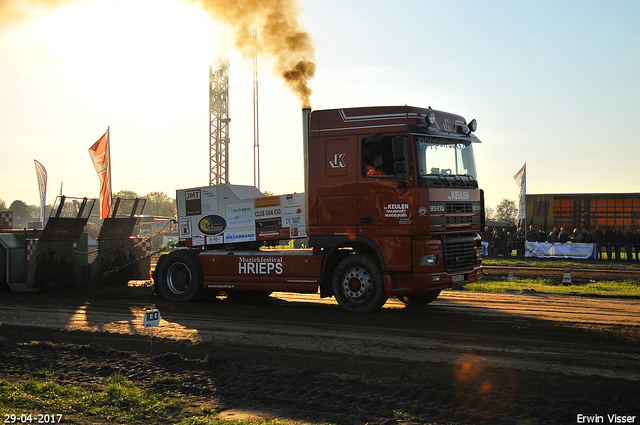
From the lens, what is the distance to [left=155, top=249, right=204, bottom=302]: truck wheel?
482 inches

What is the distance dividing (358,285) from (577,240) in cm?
2026

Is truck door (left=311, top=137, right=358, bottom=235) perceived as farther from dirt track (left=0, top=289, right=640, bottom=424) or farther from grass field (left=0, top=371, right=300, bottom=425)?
grass field (left=0, top=371, right=300, bottom=425)

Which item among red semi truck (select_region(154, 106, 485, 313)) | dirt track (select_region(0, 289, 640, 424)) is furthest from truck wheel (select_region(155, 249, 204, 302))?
red semi truck (select_region(154, 106, 485, 313))

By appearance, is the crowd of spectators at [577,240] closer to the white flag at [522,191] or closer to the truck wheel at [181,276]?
the white flag at [522,191]

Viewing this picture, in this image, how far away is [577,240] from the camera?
2678 cm

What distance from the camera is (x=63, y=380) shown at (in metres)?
6.12

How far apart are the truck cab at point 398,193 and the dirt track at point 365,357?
3.37 feet

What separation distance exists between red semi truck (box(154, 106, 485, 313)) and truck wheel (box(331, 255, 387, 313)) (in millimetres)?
18

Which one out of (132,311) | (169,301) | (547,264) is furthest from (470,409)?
(547,264)

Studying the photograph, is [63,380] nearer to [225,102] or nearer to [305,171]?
[305,171]

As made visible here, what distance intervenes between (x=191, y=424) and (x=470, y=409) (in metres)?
2.43

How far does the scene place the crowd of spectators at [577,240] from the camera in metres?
25.6

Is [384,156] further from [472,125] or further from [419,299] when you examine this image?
[419,299]

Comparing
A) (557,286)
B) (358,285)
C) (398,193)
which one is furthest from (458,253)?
(557,286)
